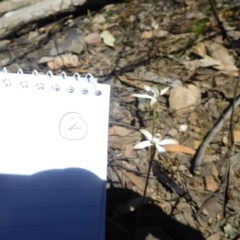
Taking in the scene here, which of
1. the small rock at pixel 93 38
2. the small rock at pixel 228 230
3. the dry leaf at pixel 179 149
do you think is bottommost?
the small rock at pixel 228 230

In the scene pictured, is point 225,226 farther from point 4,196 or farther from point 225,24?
point 225,24

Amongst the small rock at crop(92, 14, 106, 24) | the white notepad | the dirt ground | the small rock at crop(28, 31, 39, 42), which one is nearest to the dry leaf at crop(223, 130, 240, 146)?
the dirt ground

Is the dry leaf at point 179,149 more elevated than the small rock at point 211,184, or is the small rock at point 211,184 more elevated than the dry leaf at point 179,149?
the dry leaf at point 179,149

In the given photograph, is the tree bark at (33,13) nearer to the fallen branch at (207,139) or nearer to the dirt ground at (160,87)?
the dirt ground at (160,87)

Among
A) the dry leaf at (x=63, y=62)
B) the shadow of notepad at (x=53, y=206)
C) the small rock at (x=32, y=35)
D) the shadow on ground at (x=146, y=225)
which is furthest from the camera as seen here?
the small rock at (x=32, y=35)

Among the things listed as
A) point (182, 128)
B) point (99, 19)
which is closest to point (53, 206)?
point (182, 128)

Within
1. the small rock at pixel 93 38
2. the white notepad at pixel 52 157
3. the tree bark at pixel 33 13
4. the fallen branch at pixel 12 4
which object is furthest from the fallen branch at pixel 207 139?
the fallen branch at pixel 12 4

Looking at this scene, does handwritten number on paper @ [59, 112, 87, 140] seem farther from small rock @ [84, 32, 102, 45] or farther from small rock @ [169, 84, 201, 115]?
small rock @ [84, 32, 102, 45]
